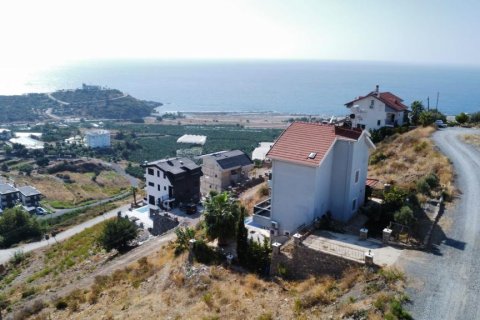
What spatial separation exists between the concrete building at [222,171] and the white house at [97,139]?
272 ft

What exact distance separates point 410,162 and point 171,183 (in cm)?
2260

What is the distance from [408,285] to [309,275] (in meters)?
4.30

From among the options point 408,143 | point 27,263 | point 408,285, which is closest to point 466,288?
point 408,285

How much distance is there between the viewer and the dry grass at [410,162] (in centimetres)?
2850

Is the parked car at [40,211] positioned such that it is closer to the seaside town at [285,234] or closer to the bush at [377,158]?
the seaside town at [285,234]

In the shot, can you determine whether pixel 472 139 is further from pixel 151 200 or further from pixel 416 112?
pixel 151 200

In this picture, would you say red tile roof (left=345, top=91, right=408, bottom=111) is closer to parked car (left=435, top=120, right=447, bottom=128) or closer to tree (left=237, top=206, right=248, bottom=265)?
parked car (left=435, top=120, right=447, bottom=128)

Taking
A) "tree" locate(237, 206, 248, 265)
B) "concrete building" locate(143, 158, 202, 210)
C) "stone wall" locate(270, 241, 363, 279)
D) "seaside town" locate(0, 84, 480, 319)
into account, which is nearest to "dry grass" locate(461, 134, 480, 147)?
"seaside town" locate(0, 84, 480, 319)

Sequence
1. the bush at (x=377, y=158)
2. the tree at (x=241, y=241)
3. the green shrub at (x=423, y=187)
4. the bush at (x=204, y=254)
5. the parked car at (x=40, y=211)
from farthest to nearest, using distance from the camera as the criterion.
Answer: the parked car at (x=40, y=211) → the bush at (x=377, y=158) → the green shrub at (x=423, y=187) → the bush at (x=204, y=254) → the tree at (x=241, y=241)

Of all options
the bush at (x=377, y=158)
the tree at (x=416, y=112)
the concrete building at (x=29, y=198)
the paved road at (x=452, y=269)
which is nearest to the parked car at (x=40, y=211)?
the concrete building at (x=29, y=198)

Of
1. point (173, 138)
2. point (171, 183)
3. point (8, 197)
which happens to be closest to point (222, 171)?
point (171, 183)

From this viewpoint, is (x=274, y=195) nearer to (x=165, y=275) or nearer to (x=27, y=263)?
(x=165, y=275)

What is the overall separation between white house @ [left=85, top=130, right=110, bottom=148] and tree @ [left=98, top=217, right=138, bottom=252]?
95.8 meters

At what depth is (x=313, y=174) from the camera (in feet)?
70.8
